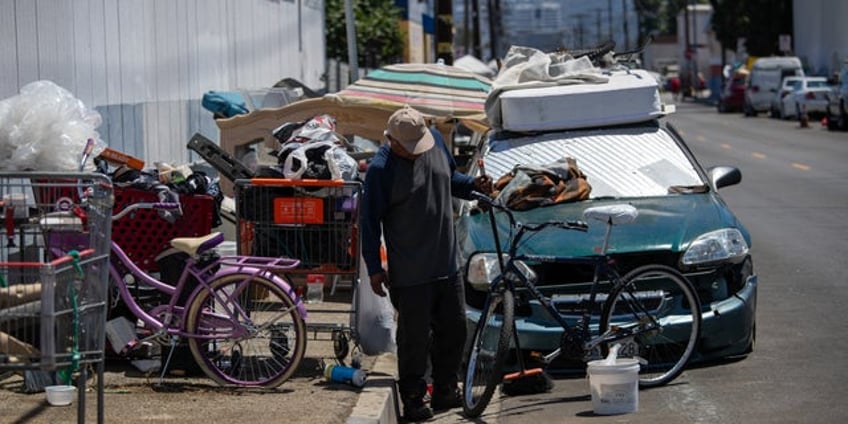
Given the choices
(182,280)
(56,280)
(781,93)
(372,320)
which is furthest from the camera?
(781,93)

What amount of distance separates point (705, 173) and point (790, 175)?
16146mm

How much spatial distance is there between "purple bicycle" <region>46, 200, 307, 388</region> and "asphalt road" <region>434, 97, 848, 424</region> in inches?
40.5

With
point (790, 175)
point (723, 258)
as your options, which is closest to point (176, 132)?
point (723, 258)

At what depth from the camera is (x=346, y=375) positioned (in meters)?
8.16

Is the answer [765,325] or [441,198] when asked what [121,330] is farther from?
[765,325]

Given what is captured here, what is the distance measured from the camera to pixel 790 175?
26.0 metres

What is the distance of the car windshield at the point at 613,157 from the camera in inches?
407

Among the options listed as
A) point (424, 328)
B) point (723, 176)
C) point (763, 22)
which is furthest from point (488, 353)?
point (763, 22)

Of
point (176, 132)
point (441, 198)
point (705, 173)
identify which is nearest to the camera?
point (441, 198)

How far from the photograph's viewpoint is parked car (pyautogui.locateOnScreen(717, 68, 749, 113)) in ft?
222

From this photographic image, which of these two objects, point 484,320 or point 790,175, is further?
point 790,175

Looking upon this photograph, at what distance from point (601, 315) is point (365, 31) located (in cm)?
3013

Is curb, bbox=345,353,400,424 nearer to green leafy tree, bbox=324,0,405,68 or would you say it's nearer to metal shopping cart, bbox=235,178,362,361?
metal shopping cart, bbox=235,178,362,361

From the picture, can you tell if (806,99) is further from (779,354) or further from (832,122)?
(779,354)
